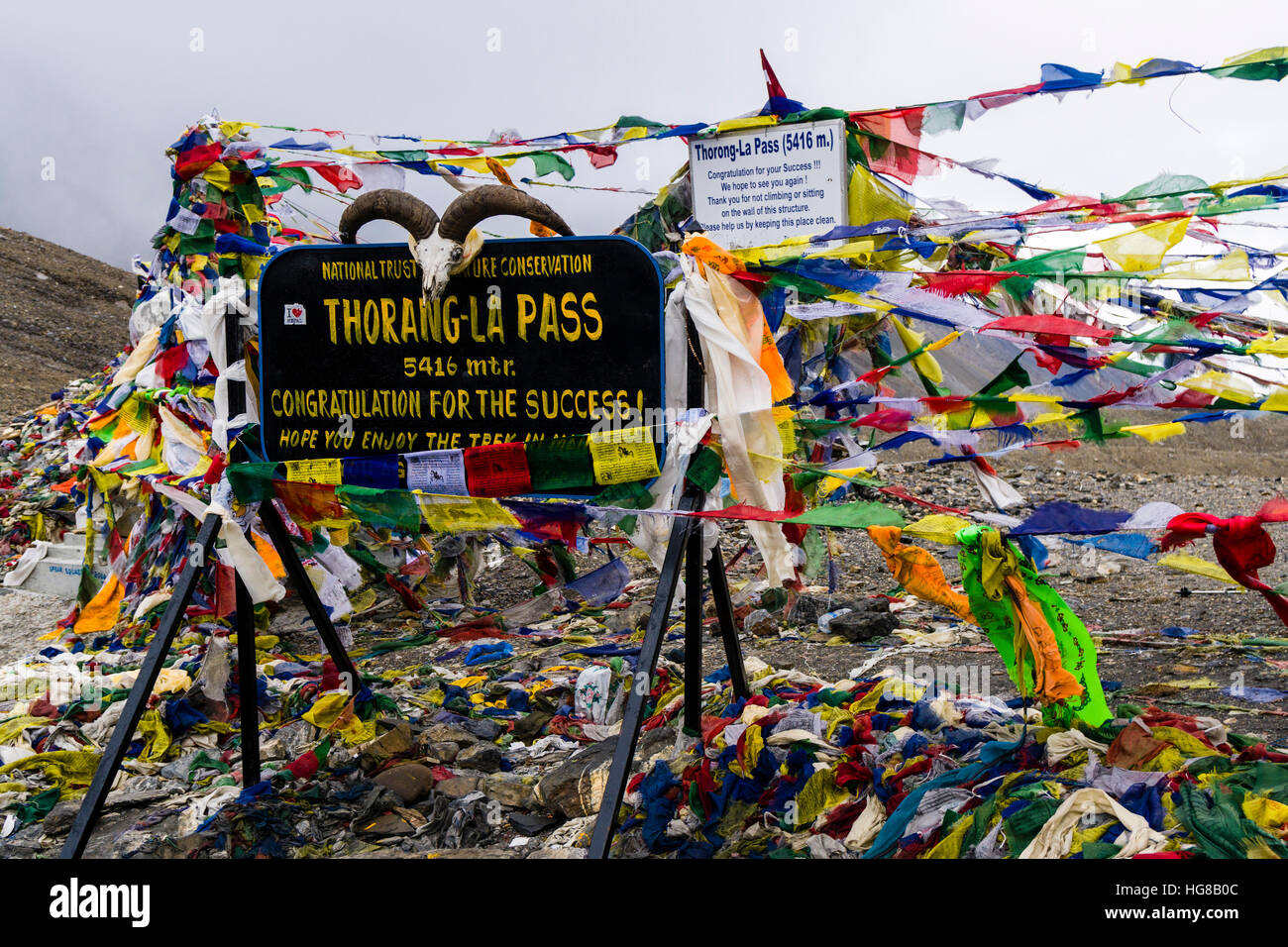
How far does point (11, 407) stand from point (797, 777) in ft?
78.3

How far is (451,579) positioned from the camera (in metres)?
9.44

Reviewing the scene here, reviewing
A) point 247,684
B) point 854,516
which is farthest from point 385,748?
point 854,516

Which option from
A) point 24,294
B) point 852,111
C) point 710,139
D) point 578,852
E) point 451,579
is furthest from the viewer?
point 24,294

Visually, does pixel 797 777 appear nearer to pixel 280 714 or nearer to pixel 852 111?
pixel 280 714

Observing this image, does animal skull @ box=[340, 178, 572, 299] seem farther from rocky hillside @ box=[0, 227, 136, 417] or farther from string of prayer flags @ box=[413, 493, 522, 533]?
rocky hillside @ box=[0, 227, 136, 417]

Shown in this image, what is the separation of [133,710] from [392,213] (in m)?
2.23

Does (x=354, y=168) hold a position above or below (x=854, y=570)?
above

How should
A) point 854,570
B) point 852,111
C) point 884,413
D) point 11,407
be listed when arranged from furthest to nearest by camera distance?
1. point 11,407
2. point 854,570
3. point 852,111
4. point 884,413

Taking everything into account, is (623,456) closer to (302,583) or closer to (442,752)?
(302,583)

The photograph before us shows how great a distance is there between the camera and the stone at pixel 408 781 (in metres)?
4.93

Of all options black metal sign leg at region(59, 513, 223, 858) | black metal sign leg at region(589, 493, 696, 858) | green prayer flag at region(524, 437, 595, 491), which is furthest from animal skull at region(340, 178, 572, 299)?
black metal sign leg at region(59, 513, 223, 858)

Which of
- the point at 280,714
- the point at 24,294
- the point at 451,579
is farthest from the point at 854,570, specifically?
the point at 24,294

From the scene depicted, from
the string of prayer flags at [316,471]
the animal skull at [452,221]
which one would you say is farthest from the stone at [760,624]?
the animal skull at [452,221]

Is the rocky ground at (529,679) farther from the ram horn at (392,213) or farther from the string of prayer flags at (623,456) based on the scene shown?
the ram horn at (392,213)
